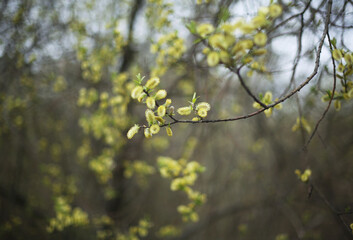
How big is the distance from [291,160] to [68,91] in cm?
380

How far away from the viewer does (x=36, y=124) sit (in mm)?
4402

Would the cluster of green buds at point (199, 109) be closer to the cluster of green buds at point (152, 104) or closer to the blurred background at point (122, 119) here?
the cluster of green buds at point (152, 104)

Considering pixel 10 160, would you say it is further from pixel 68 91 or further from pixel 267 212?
pixel 267 212

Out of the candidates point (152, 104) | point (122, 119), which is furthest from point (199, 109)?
point (122, 119)

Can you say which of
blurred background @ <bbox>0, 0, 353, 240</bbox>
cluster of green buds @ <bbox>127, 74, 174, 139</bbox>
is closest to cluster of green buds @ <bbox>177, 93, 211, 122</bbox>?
cluster of green buds @ <bbox>127, 74, 174, 139</bbox>

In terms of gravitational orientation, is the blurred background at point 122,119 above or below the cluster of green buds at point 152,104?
above

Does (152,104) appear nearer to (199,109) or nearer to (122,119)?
(199,109)

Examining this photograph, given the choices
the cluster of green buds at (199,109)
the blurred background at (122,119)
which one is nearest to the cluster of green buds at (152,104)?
the cluster of green buds at (199,109)

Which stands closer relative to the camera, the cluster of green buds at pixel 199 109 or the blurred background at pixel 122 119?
the cluster of green buds at pixel 199 109

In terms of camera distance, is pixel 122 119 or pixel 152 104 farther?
pixel 122 119

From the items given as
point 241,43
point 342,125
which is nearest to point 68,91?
point 241,43

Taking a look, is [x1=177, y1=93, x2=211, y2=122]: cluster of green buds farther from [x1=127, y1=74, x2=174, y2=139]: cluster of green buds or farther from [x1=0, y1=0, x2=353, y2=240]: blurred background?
[x1=0, y1=0, x2=353, y2=240]: blurred background

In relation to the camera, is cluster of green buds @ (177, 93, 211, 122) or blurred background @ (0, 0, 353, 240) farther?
blurred background @ (0, 0, 353, 240)

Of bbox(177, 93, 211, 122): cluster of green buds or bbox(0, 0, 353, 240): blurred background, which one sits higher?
bbox(0, 0, 353, 240): blurred background
